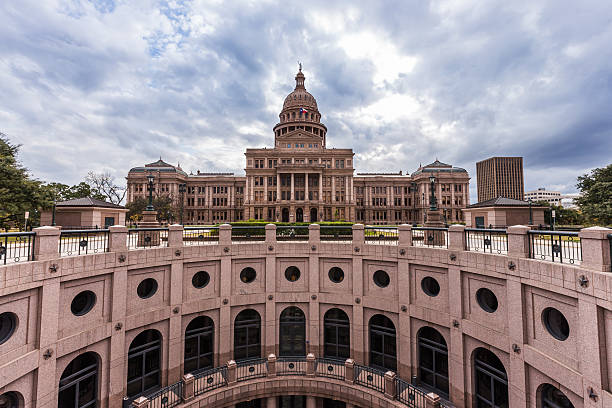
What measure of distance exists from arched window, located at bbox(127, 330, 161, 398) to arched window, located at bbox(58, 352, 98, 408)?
1.42 metres

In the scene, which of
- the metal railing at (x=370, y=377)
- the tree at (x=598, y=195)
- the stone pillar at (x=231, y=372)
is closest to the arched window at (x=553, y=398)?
the metal railing at (x=370, y=377)

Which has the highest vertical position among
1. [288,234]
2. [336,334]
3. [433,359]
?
[288,234]

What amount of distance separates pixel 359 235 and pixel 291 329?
24.5 feet

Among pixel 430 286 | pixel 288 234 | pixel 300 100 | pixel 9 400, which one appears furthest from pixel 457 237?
pixel 300 100

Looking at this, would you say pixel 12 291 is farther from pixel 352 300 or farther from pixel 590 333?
pixel 590 333

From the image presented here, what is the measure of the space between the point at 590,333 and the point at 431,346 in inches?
286

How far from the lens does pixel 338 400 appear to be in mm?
13719

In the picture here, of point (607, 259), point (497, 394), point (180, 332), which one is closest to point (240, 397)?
point (180, 332)

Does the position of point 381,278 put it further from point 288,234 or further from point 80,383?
point 80,383

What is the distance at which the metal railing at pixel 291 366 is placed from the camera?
14.6 metres

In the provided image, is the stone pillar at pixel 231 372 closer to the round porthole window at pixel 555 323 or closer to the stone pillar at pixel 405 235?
the stone pillar at pixel 405 235

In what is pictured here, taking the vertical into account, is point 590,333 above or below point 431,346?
above

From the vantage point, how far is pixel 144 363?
13.1 meters

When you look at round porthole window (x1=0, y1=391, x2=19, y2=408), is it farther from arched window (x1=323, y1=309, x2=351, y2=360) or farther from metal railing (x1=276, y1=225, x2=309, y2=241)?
metal railing (x1=276, y1=225, x2=309, y2=241)
